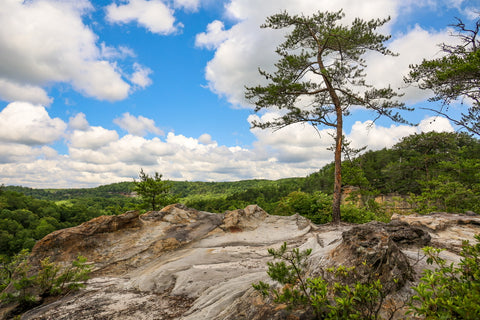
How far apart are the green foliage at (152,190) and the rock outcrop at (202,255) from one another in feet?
43.6

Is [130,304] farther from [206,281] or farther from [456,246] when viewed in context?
[456,246]

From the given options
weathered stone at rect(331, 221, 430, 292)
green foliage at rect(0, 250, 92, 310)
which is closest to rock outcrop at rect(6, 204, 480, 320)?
weathered stone at rect(331, 221, 430, 292)

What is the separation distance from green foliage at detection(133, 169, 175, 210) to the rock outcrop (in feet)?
43.6

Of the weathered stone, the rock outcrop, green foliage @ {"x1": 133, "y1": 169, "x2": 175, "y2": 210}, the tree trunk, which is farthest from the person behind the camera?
green foliage @ {"x1": 133, "y1": 169, "x2": 175, "y2": 210}

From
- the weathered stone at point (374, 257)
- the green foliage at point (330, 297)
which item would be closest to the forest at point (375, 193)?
the weathered stone at point (374, 257)

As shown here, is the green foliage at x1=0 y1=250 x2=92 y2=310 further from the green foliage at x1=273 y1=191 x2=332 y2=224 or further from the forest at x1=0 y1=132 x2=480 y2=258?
the green foliage at x1=273 y1=191 x2=332 y2=224

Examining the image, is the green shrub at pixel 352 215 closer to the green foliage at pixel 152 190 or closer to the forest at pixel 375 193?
the forest at pixel 375 193

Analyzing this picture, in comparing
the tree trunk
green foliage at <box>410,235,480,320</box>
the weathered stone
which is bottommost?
the weathered stone

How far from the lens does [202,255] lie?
7.71 metres

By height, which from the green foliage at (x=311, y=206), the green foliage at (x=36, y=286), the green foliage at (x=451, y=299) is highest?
the green foliage at (x=451, y=299)

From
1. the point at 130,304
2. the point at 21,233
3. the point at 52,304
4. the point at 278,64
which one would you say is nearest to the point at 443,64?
the point at 278,64

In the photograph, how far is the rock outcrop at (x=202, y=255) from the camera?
12.4 ft

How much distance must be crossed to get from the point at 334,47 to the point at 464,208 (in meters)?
18.1

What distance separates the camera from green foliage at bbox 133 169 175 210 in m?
23.4
